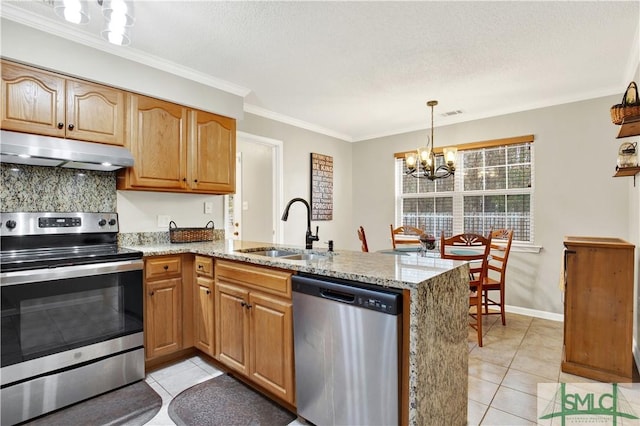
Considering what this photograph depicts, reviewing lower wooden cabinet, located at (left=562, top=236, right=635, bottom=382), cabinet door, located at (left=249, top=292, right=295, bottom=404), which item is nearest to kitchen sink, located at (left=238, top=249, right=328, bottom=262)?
cabinet door, located at (left=249, top=292, right=295, bottom=404)

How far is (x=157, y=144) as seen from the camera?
2762 mm

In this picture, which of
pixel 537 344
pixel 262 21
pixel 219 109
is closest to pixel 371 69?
pixel 262 21

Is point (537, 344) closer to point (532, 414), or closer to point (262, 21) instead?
point (532, 414)

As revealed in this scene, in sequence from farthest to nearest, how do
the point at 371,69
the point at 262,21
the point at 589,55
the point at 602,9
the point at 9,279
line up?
1. the point at 371,69
2. the point at 589,55
3. the point at 262,21
4. the point at 602,9
5. the point at 9,279

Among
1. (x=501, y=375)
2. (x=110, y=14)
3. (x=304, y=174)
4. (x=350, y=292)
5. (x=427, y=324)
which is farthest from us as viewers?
(x=304, y=174)

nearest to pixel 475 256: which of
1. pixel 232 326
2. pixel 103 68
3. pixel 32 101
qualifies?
pixel 232 326

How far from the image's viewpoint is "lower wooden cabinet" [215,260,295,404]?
183 cm

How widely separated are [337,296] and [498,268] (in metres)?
2.70

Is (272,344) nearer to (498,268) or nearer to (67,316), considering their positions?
(67,316)

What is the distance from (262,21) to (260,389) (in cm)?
245

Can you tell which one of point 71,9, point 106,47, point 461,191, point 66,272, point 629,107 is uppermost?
point 106,47

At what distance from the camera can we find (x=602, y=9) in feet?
6.77

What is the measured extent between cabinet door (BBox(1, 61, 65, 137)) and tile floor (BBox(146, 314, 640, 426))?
1.90 m

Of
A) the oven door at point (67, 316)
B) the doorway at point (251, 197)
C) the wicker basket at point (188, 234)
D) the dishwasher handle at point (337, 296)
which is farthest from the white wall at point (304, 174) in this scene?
the dishwasher handle at point (337, 296)
